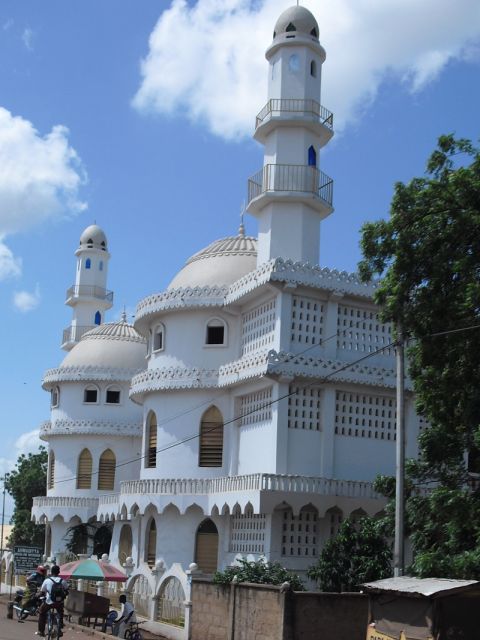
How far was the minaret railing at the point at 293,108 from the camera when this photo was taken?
2752 cm

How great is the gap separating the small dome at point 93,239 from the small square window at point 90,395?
→ 9.85 m

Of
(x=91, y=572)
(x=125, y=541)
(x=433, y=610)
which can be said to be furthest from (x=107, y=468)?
(x=433, y=610)

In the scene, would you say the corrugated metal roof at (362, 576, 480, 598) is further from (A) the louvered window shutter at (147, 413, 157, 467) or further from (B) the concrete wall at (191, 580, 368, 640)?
(A) the louvered window shutter at (147, 413, 157, 467)

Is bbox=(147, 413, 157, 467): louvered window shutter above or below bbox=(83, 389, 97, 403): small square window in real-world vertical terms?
below

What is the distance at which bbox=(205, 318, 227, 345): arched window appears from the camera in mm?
28500

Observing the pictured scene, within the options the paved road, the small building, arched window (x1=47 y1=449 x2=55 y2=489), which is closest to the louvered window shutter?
the paved road

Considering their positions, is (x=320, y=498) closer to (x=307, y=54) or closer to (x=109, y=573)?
(x=109, y=573)

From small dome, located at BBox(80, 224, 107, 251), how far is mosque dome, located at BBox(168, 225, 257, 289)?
16.3 metres

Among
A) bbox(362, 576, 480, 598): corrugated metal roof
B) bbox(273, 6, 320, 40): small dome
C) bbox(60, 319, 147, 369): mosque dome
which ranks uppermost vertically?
bbox(273, 6, 320, 40): small dome

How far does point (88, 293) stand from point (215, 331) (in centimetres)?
1878

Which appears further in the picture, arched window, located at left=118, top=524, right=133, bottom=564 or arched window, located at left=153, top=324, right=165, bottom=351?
arched window, located at left=118, top=524, right=133, bottom=564

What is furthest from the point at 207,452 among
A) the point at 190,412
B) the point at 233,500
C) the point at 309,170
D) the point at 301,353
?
the point at 309,170

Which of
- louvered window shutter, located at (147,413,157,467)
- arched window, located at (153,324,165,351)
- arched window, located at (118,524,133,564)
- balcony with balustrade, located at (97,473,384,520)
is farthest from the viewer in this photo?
arched window, located at (118,524,133,564)

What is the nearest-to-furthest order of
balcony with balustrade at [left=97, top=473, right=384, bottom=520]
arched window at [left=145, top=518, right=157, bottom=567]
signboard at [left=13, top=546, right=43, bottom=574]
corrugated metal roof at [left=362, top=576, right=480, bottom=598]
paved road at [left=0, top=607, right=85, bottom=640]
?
1. corrugated metal roof at [left=362, top=576, right=480, bottom=598]
2. paved road at [left=0, top=607, right=85, bottom=640]
3. balcony with balustrade at [left=97, top=473, right=384, bottom=520]
4. signboard at [left=13, top=546, right=43, bottom=574]
5. arched window at [left=145, top=518, right=157, bottom=567]
